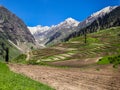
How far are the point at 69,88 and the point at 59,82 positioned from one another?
3518mm

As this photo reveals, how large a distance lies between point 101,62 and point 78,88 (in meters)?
46.3

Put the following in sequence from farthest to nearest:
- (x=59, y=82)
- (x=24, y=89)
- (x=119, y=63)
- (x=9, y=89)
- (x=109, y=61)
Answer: (x=109, y=61) < (x=119, y=63) < (x=59, y=82) < (x=24, y=89) < (x=9, y=89)

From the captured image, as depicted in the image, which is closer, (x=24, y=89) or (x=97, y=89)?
(x=24, y=89)

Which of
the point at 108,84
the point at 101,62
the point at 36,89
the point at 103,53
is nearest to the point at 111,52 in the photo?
the point at 103,53

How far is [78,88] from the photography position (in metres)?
30.6

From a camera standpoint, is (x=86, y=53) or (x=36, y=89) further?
(x=86, y=53)

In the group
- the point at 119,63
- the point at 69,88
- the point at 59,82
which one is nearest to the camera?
the point at 69,88

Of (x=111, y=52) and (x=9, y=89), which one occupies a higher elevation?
(x=111, y=52)

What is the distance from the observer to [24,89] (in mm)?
Result: 22609

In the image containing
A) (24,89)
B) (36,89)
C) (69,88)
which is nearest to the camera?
(24,89)

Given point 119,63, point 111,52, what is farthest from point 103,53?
point 119,63

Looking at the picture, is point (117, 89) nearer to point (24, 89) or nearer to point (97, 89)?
point (97, 89)

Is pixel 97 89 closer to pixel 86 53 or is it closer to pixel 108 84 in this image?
pixel 108 84

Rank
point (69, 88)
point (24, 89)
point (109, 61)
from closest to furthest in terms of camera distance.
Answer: point (24, 89)
point (69, 88)
point (109, 61)
